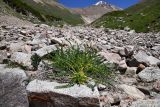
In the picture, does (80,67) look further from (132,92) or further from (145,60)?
(145,60)

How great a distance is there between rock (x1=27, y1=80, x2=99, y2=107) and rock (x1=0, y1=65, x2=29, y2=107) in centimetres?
15

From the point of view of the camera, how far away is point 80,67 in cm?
884

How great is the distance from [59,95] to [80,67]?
1.20 meters

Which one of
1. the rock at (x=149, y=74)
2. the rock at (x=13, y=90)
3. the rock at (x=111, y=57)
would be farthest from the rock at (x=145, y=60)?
the rock at (x=13, y=90)

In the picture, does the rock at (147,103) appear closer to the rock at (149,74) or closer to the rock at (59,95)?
the rock at (59,95)

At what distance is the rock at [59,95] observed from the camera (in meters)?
7.69

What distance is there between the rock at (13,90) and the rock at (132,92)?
2.17 m

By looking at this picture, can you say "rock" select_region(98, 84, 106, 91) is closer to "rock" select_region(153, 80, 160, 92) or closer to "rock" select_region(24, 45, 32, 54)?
"rock" select_region(153, 80, 160, 92)

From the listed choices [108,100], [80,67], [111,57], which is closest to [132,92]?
[108,100]

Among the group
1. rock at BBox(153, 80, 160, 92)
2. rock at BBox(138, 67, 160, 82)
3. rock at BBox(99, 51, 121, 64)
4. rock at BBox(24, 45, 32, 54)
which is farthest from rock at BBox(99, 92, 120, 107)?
rock at BBox(24, 45, 32, 54)

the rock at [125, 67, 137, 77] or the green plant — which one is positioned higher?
the green plant

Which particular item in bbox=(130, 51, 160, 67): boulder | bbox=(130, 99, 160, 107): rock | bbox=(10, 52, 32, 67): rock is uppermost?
bbox=(10, 52, 32, 67): rock

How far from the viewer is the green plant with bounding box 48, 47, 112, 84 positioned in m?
8.62

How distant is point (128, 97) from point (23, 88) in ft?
7.02
